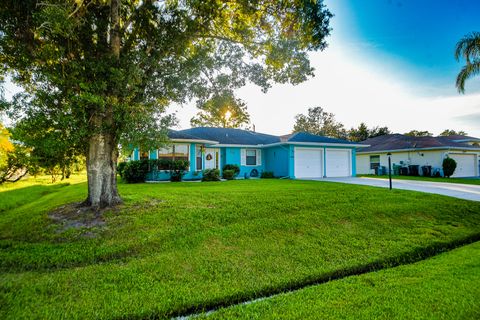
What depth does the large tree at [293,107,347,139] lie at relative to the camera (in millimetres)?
49500

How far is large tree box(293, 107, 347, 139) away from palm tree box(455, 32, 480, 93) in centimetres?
3521

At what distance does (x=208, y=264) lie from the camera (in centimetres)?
450

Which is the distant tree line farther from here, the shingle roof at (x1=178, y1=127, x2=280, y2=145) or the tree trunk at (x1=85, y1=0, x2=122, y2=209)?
the tree trunk at (x1=85, y1=0, x2=122, y2=209)

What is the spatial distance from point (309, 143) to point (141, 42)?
13270 mm

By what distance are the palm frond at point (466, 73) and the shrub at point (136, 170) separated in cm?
1891

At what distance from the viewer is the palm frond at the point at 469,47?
13344 millimetres

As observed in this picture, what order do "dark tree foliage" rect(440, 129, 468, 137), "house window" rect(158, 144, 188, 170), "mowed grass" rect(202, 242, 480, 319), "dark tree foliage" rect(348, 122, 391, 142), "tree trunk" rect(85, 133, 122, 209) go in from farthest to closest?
"dark tree foliage" rect(440, 129, 468, 137)
"dark tree foliage" rect(348, 122, 391, 142)
"house window" rect(158, 144, 188, 170)
"tree trunk" rect(85, 133, 122, 209)
"mowed grass" rect(202, 242, 480, 319)

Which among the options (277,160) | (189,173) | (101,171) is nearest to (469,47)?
(277,160)

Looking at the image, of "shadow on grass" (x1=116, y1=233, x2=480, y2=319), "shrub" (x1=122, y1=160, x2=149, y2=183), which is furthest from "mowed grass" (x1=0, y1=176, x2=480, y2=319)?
"shrub" (x1=122, y1=160, x2=149, y2=183)

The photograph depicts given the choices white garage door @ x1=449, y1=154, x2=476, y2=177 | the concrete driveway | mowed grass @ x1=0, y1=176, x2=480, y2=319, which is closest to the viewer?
mowed grass @ x1=0, y1=176, x2=480, y2=319

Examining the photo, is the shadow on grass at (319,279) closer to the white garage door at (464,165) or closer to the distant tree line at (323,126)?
the white garage door at (464,165)

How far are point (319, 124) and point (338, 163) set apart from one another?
108 ft

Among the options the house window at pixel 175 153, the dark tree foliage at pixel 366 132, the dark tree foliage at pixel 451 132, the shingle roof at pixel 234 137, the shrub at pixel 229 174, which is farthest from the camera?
the dark tree foliage at pixel 451 132

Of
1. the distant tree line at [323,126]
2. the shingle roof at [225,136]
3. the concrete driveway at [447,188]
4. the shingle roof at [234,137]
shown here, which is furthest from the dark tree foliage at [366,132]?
the concrete driveway at [447,188]
